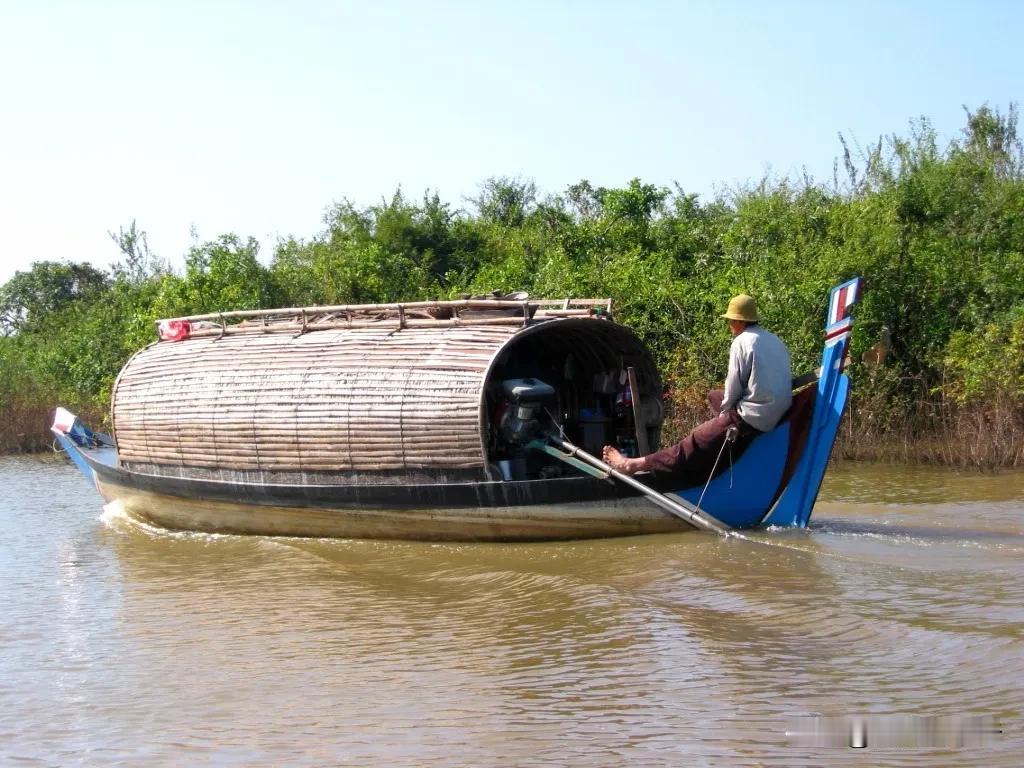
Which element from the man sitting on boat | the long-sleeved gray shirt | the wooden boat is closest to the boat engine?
the wooden boat

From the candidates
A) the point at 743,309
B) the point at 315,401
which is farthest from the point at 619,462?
the point at 315,401

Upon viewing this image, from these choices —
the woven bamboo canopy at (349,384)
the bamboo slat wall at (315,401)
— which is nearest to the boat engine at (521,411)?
the woven bamboo canopy at (349,384)

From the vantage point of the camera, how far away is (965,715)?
504cm

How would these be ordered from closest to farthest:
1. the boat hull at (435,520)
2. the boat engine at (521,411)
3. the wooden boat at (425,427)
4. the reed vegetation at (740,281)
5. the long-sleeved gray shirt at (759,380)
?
the long-sleeved gray shirt at (759,380), the wooden boat at (425,427), the boat hull at (435,520), the boat engine at (521,411), the reed vegetation at (740,281)

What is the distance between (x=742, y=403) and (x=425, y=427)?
2.43 metres

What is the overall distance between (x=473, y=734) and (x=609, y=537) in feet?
13.5

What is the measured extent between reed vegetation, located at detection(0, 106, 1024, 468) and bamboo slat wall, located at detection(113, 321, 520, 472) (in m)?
3.23

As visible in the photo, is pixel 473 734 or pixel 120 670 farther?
pixel 120 670

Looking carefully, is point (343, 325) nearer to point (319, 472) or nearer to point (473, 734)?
point (319, 472)

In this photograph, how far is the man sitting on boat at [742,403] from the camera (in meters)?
8.60

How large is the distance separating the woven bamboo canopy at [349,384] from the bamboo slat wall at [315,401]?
0.04 feet

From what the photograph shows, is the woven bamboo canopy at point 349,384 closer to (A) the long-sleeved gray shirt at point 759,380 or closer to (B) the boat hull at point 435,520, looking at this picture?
(B) the boat hull at point 435,520

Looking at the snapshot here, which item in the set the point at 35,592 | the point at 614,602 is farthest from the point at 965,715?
the point at 35,592

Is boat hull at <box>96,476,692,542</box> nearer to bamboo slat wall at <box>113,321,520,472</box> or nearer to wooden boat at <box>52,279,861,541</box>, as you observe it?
wooden boat at <box>52,279,861,541</box>
